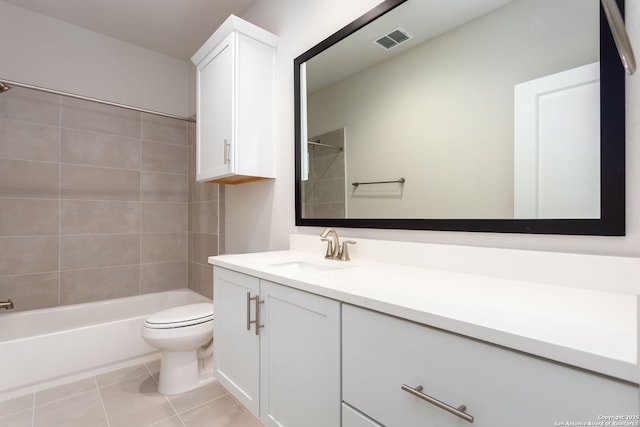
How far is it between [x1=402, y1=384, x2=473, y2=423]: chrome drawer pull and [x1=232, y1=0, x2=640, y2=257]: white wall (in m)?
0.59

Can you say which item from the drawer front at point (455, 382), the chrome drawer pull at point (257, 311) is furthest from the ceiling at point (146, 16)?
the drawer front at point (455, 382)

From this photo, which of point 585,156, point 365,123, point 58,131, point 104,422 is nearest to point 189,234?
point 58,131

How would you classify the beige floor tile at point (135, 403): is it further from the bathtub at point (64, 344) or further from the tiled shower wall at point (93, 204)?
the tiled shower wall at point (93, 204)

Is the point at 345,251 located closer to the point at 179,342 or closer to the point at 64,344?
the point at 179,342

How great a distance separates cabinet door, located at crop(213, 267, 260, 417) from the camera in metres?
1.14

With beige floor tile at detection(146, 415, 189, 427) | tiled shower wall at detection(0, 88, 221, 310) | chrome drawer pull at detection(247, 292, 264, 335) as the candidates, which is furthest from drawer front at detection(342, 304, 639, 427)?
tiled shower wall at detection(0, 88, 221, 310)

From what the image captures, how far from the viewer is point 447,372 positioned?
0.59m

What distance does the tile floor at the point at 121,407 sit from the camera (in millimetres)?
1547

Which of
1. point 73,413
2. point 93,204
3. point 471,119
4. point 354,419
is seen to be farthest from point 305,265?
point 93,204

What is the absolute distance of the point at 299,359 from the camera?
925mm

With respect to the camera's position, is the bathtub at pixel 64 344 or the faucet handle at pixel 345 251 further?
the bathtub at pixel 64 344

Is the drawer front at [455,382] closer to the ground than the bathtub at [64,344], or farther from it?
farther from it

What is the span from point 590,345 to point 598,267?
46 cm

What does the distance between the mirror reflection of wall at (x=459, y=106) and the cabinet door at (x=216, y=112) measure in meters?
0.75
